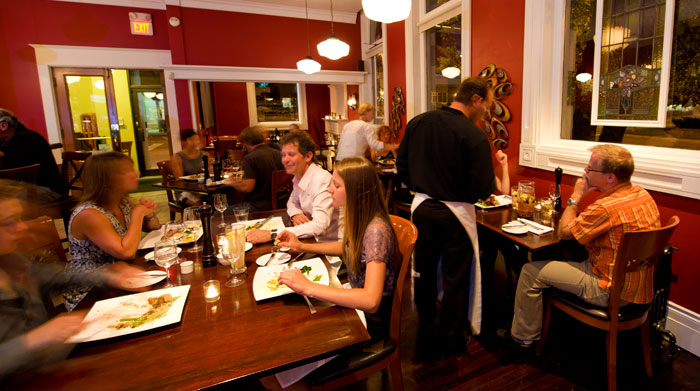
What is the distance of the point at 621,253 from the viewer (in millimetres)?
1630

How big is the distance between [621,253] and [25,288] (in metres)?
2.37

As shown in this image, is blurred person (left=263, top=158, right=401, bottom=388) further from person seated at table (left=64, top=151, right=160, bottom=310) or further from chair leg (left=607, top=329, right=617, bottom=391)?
chair leg (left=607, top=329, right=617, bottom=391)

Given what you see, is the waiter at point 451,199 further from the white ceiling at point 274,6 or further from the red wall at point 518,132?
the white ceiling at point 274,6

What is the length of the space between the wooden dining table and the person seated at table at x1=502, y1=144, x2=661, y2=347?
1.35 meters

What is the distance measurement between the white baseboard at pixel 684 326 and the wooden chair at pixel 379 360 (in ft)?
6.34

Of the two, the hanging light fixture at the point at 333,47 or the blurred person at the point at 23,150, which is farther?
the hanging light fixture at the point at 333,47

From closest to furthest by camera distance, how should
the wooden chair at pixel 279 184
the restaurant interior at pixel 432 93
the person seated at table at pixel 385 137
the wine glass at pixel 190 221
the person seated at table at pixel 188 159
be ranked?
the restaurant interior at pixel 432 93, the wine glass at pixel 190 221, the wooden chair at pixel 279 184, the person seated at table at pixel 188 159, the person seated at table at pixel 385 137

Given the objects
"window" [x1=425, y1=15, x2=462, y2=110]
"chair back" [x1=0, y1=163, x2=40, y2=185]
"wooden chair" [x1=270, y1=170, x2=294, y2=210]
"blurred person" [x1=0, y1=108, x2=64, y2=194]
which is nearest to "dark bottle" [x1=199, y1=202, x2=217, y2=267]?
"wooden chair" [x1=270, y1=170, x2=294, y2=210]

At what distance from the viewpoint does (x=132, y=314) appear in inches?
46.8

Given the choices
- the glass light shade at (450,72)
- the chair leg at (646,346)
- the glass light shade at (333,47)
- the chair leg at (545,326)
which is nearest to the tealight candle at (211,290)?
the chair leg at (545,326)

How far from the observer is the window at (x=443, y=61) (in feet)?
14.8

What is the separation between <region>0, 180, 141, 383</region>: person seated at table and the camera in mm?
956

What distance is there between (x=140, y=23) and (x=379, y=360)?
733cm

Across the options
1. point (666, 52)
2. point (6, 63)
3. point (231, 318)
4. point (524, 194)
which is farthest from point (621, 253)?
point (6, 63)
